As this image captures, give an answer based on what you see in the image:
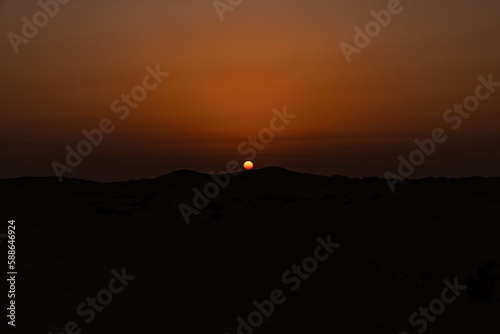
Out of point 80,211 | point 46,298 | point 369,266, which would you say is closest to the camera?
point 46,298

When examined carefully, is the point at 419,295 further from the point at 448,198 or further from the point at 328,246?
the point at 448,198

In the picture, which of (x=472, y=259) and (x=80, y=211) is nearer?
(x=472, y=259)

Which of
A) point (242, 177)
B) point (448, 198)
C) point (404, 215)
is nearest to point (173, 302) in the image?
point (404, 215)

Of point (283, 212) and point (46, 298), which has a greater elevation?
point (46, 298)

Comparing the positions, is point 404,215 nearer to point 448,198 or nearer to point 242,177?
point 448,198

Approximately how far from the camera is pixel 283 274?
14469 millimetres

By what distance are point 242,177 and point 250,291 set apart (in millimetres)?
59364

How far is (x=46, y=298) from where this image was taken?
31.9 feet

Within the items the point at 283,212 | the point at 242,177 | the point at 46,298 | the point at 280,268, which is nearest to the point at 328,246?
the point at 280,268

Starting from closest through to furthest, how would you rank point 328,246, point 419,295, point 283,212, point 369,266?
point 419,295 < point 369,266 < point 328,246 < point 283,212

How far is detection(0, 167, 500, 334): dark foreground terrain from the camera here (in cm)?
927

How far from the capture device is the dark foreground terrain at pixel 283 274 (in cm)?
927

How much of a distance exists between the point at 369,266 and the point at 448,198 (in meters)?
11.8

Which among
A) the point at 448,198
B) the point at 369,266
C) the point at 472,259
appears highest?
the point at 369,266
